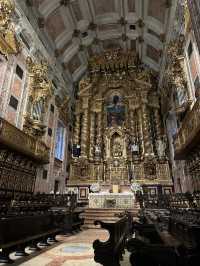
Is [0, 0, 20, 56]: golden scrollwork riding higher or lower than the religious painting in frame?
higher

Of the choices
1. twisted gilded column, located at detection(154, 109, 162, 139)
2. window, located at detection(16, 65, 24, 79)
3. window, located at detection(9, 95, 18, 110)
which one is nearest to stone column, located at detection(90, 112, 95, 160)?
→ twisted gilded column, located at detection(154, 109, 162, 139)

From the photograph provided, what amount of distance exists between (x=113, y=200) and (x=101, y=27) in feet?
49.3

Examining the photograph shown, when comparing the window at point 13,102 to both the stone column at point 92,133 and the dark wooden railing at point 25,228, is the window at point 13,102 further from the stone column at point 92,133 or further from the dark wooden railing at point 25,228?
the stone column at point 92,133

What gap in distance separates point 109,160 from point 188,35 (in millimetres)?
10836

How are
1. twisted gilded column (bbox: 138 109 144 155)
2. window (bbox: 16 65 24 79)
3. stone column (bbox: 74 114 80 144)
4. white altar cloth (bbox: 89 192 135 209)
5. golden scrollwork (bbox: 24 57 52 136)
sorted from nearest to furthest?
white altar cloth (bbox: 89 192 135 209) < window (bbox: 16 65 24 79) < golden scrollwork (bbox: 24 57 52 136) < twisted gilded column (bbox: 138 109 144 155) < stone column (bbox: 74 114 80 144)

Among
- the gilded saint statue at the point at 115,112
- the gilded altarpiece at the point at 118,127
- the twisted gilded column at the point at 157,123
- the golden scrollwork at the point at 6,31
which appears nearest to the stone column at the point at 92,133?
the gilded altarpiece at the point at 118,127

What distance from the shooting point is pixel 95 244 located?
8.93ft

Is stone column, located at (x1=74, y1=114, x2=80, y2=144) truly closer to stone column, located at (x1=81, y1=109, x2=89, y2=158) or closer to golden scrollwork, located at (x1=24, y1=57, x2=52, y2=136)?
stone column, located at (x1=81, y1=109, x2=89, y2=158)

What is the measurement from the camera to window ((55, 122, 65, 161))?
1780cm

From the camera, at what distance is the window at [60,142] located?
17.8 metres

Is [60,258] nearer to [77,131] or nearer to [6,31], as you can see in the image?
[6,31]

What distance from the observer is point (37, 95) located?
520 inches

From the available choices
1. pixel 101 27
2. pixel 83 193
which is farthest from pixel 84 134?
pixel 101 27

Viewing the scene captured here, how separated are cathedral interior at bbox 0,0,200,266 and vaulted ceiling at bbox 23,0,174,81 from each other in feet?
0.32
